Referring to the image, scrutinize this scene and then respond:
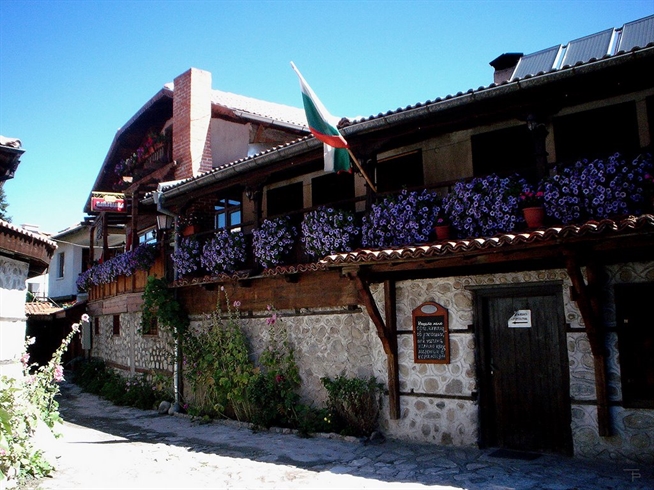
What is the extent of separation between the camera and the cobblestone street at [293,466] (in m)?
6.36

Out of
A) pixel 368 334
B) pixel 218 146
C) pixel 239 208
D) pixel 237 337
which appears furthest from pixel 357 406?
pixel 218 146

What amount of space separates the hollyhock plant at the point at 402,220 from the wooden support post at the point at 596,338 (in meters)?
2.26

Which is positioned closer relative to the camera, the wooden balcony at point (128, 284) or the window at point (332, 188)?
the window at point (332, 188)

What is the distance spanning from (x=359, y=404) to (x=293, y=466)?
1771 millimetres

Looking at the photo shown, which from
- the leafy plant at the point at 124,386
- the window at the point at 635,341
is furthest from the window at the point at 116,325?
the window at the point at 635,341

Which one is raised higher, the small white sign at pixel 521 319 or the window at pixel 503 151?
the window at pixel 503 151

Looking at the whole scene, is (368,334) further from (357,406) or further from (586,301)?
(586,301)

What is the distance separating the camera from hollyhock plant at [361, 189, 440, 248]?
26.5ft

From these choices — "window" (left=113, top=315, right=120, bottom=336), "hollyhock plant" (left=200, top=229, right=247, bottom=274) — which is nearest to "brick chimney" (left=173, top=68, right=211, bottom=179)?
"hollyhock plant" (left=200, top=229, right=247, bottom=274)

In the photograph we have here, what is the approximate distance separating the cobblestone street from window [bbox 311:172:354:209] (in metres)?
4.64

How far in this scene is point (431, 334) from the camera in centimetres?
838

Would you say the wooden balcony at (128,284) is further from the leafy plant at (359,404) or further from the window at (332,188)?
the leafy plant at (359,404)

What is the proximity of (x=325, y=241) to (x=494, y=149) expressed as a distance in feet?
10.1

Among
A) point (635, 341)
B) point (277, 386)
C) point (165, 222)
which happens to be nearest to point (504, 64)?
point (635, 341)
